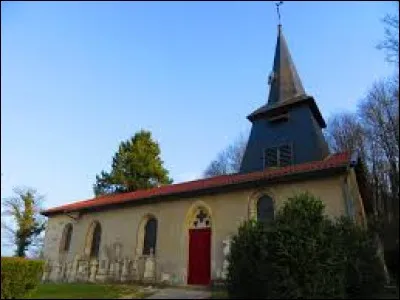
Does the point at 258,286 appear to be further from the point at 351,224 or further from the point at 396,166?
the point at 396,166

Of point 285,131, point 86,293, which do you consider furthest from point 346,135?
point 86,293

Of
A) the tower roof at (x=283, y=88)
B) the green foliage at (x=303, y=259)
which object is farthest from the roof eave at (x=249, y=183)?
the tower roof at (x=283, y=88)

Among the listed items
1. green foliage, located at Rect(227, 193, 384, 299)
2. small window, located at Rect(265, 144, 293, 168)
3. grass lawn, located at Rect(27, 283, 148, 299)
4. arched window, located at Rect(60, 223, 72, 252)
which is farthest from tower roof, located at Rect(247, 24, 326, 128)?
arched window, located at Rect(60, 223, 72, 252)

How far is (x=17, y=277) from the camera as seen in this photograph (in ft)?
35.7

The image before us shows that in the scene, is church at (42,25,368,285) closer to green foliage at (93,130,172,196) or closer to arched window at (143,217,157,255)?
arched window at (143,217,157,255)

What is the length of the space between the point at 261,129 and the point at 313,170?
6.46 metres

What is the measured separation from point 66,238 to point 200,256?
933cm

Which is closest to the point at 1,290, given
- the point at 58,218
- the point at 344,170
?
the point at 344,170

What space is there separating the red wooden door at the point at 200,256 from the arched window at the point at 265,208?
235 centimetres

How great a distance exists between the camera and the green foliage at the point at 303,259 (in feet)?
35.8

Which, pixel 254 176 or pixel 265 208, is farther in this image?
pixel 254 176

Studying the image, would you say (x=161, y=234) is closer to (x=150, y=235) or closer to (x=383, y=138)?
(x=150, y=235)

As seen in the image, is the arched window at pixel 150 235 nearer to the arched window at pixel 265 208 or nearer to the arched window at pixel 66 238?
the arched window at pixel 265 208

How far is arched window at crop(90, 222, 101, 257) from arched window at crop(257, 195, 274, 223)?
898cm
